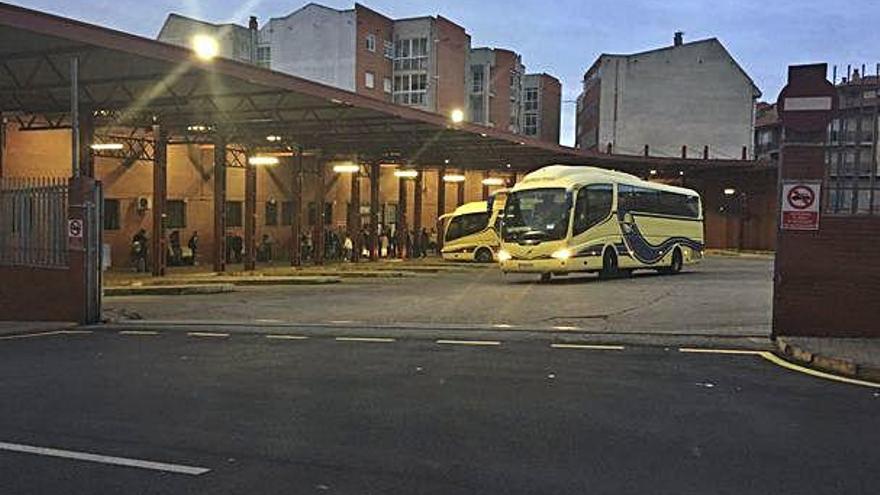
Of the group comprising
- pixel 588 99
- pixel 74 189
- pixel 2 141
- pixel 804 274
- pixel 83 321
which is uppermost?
pixel 588 99

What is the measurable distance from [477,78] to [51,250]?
7069cm

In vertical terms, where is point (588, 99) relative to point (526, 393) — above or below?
above

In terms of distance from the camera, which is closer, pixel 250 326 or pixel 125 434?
pixel 125 434

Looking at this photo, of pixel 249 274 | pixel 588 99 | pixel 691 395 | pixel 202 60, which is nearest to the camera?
pixel 691 395

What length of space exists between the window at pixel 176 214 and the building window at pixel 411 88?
3918 centimetres

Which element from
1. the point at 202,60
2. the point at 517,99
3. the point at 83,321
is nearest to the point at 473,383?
the point at 83,321

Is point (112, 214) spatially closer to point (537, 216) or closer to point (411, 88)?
point (537, 216)

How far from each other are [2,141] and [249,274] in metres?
8.89

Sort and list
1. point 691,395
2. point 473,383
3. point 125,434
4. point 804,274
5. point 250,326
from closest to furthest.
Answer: point 125,434 < point 691,395 < point 473,383 < point 804,274 < point 250,326

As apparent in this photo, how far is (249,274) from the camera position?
30234 mm

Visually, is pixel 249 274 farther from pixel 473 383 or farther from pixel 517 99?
pixel 517 99

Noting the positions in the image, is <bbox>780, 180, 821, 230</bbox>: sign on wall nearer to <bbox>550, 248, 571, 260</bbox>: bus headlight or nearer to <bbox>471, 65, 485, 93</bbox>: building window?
<bbox>550, 248, 571, 260</bbox>: bus headlight

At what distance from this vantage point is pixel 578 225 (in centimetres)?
2677

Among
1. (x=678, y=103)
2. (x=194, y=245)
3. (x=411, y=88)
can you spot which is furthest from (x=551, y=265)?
(x=411, y=88)
